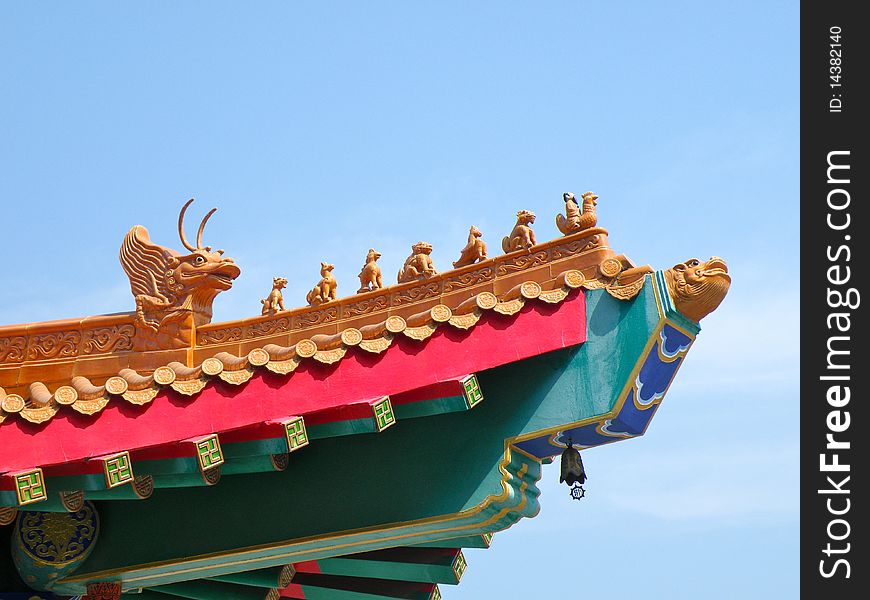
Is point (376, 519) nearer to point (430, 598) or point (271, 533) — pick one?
point (271, 533)

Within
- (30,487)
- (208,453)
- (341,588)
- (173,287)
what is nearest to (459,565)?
(341,588)

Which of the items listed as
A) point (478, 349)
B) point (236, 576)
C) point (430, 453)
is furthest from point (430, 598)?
point (478, 349)

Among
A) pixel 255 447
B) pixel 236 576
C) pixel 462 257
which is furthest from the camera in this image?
pixel 236 576

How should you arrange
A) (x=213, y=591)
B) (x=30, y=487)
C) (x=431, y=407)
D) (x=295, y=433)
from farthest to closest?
(x=213, y=591) < (x=431, y=407) < (x=295, y=433) < (x=30, y=487)

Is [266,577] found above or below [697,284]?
below

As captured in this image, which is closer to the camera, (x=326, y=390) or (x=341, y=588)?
(x=326, y=390)

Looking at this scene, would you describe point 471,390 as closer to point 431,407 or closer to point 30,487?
point 431,407

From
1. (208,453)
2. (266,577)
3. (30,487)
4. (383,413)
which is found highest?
(383,413)

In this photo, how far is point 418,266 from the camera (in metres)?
8.79

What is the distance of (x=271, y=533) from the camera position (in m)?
8.88

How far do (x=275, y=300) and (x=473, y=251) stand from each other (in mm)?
1337

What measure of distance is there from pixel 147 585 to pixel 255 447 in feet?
5.78

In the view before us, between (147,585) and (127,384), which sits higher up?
(127,384)

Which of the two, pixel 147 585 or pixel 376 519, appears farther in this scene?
pixel 147 585
